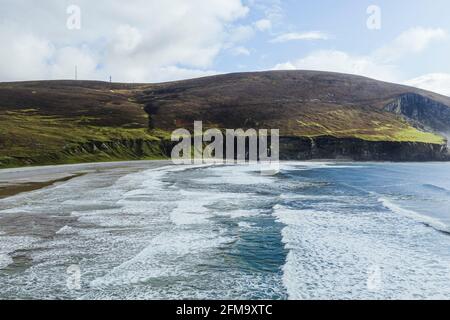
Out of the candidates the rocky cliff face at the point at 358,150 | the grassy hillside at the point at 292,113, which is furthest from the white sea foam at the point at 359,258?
the grassy hillside at the point at 292,113

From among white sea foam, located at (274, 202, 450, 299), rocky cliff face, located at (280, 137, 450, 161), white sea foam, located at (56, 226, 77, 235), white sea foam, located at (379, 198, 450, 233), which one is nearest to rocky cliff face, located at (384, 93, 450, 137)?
rocky cliff face, located at (280, 137, 450, 161)

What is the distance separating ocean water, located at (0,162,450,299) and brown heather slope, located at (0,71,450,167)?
5873cm

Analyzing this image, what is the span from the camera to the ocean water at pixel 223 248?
14.6 meters

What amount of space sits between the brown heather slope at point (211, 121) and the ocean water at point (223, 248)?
58.7 meters

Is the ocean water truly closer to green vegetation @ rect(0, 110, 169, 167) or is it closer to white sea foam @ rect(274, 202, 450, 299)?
white sea foam @ rect(274, 202, 450, 299)

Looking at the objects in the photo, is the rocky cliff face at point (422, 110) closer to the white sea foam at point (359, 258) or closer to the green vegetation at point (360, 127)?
the green vegetation at point (360, 127)

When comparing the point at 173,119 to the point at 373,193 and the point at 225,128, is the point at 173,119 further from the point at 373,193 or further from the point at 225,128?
the point at 373,193

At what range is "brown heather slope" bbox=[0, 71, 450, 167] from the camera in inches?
4173

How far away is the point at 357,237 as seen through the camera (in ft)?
73.9

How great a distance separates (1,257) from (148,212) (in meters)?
12.6

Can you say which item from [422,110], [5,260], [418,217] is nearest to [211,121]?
[422,110]
